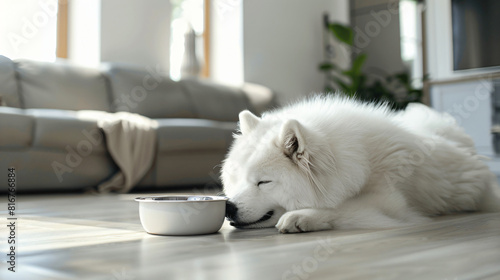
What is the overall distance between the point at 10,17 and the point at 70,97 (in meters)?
1.18

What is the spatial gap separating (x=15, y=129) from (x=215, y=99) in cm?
240

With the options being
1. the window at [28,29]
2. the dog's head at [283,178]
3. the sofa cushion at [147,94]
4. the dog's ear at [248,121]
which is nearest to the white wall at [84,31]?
the window at [28,29]

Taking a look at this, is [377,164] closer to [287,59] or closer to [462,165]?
[462,165]

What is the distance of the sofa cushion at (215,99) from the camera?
5000 mm

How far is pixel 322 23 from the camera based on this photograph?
7090 mm

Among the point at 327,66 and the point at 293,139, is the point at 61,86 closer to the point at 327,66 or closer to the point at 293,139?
the point at 293,139

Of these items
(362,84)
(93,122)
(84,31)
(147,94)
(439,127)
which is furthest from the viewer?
(362,84)

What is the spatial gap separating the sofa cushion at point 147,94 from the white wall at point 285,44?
1.46 metres

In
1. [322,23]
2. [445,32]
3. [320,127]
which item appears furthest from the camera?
Answer: [322,23]

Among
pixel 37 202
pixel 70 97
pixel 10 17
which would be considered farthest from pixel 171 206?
pixel 10 17

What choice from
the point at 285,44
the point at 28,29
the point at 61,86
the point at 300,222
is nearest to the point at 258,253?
the point at 300,222

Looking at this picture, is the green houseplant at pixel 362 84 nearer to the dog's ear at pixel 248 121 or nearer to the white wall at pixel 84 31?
A: the white wall at pixel 84 31

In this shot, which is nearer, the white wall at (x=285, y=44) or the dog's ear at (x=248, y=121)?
the dog's ear at (x=248, y=121)

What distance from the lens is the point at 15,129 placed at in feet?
10.2
